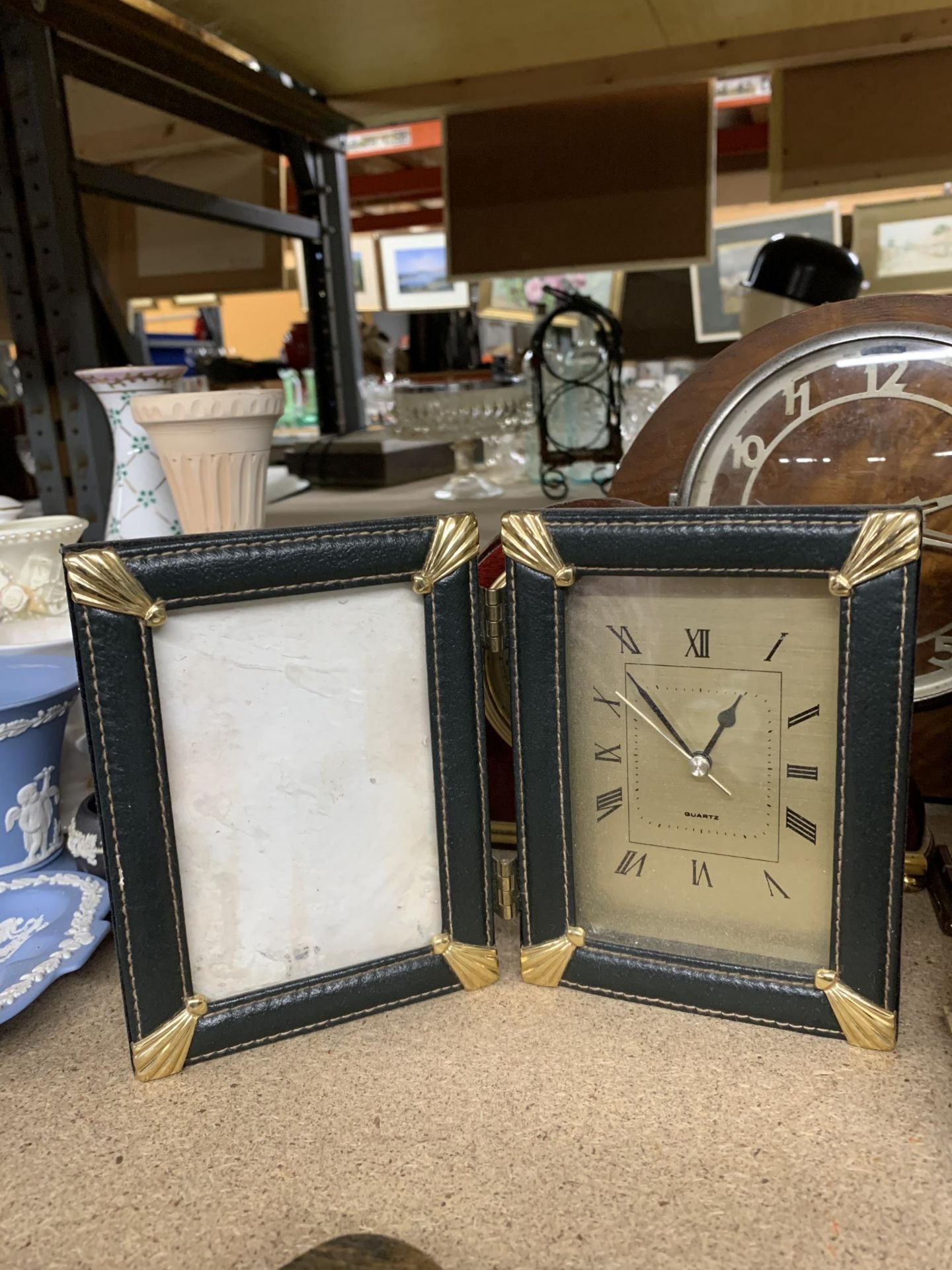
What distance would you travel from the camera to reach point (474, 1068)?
1.78 ft

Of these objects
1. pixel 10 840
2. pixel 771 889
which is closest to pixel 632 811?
pixel 771 889

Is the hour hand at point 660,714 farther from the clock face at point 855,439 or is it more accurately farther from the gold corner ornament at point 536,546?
the clock face at point 855,439

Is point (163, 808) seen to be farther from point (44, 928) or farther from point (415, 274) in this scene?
point (415, 274)

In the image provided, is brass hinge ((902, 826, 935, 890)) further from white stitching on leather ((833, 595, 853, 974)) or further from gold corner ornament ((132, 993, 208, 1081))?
gold corner ornament ((132, 993, 208, 1081))

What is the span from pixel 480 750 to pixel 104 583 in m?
0.25

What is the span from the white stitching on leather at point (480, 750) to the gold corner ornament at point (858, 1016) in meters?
0.21

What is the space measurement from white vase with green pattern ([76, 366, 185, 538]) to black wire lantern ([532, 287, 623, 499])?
0.64 m

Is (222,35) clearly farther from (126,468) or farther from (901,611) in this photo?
(901,611)

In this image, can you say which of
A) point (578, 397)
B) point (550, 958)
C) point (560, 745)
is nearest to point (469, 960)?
point (550, 958)

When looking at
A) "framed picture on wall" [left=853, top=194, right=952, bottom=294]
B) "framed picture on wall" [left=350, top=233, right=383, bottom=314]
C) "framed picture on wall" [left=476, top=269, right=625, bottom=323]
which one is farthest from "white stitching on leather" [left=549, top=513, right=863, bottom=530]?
"framed picture on wall" [left=350, top=233, right=383, bottom=314]

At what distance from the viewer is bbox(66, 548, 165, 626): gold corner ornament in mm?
505

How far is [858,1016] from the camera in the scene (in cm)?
54

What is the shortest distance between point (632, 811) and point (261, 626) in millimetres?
260

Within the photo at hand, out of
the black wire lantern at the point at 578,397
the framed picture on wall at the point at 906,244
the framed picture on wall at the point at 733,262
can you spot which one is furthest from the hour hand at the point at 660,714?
the framed picture on wall at the point at 733,262
